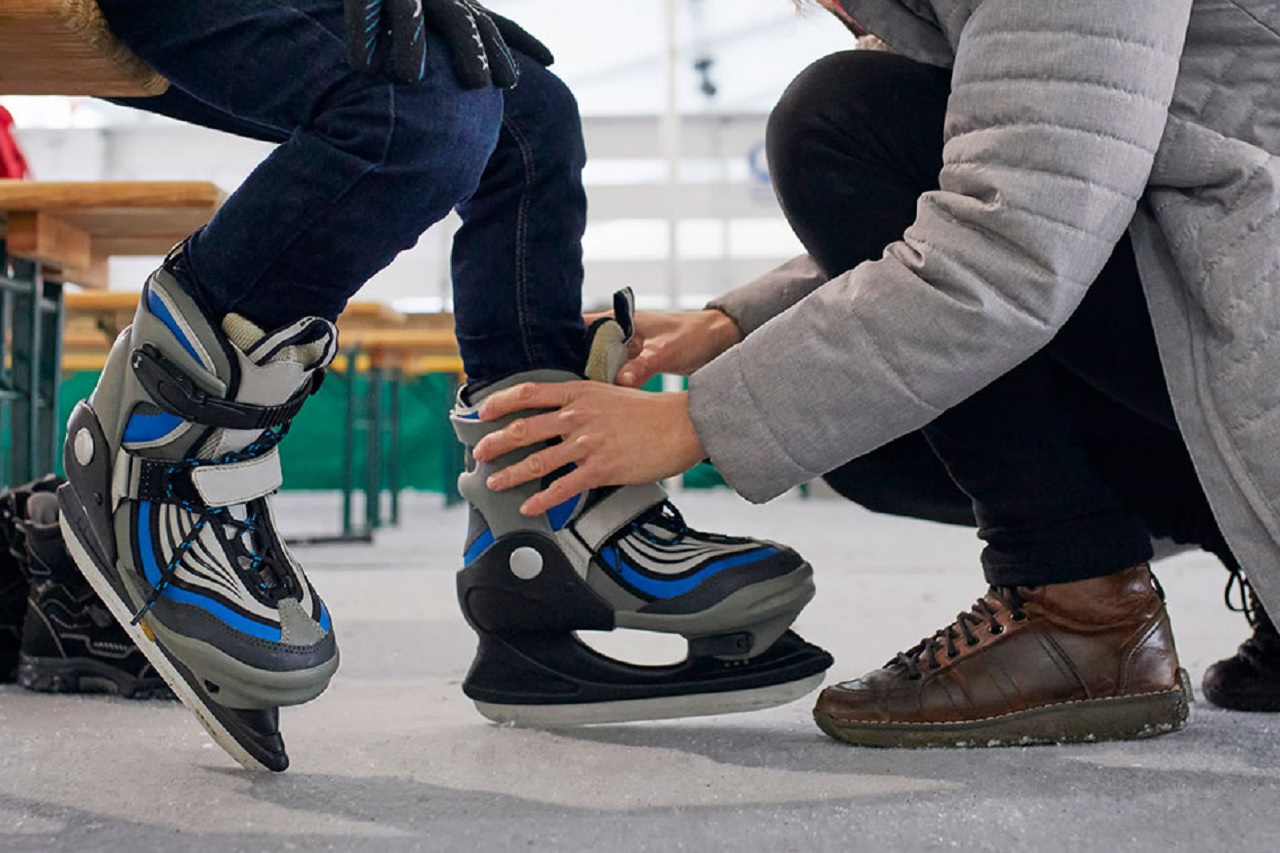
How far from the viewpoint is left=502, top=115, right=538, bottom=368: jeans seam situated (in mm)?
841

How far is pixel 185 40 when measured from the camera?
667 millimetres

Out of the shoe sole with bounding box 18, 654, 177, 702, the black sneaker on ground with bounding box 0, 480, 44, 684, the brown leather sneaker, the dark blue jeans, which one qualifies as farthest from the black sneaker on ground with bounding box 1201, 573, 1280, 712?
the black sneaker on ground with bounding box 0, 480, 44, 684

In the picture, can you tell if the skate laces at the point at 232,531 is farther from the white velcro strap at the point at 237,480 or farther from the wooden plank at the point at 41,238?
the wooden plank at the point at 41,238

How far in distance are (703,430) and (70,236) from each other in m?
1.48

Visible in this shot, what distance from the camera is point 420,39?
2.10 feet

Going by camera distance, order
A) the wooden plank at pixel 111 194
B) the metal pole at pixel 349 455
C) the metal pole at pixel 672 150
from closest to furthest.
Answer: the wooden plank at pixel 111 194 < the metal pole at pixel 349 455 < the metal pole at pixel 672 150

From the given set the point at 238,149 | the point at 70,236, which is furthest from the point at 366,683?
the point at 238,149

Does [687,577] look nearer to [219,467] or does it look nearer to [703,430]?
[703,430]

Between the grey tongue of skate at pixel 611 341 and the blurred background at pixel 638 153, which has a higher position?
the grey tongue of skate at pixel 611 341

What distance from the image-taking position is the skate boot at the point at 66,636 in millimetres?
1019

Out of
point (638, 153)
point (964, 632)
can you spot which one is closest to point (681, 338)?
point (964, 632)

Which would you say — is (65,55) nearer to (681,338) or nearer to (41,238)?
(681,338)

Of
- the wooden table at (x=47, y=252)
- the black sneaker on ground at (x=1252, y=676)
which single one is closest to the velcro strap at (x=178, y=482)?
the black sneaker on ground at (x=1252, y=676)

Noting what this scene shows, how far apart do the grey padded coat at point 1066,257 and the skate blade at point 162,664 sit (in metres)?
0.32
